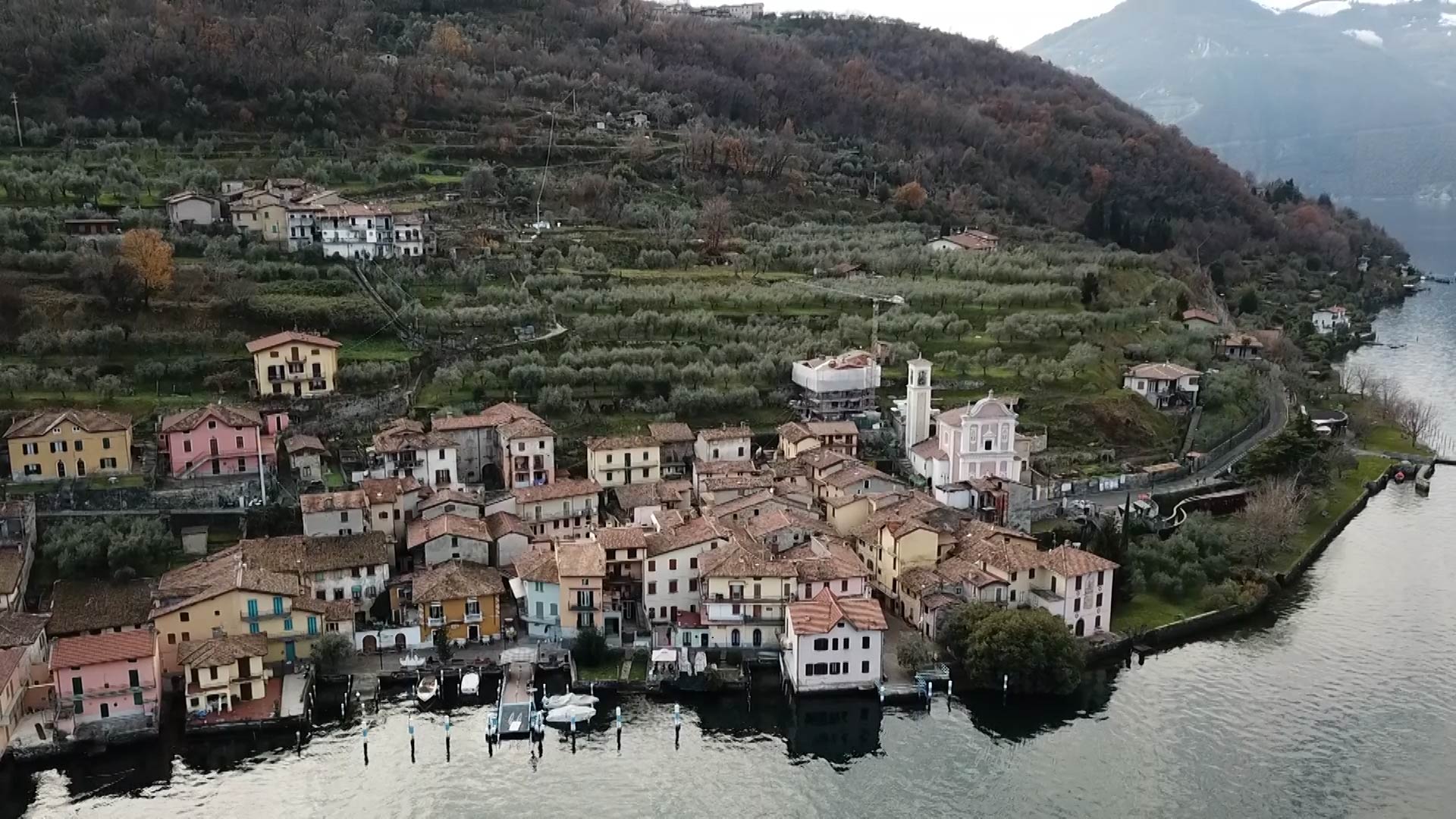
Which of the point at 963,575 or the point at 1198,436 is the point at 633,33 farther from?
the point at 963,575

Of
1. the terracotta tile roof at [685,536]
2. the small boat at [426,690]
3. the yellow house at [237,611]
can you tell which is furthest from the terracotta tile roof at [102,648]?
the terracotta tile roof at [685,536]

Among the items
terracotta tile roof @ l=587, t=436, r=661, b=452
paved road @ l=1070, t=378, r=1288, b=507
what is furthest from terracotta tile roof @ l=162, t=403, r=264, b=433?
paved road @ l=1070, t=378, r=1288, b=507

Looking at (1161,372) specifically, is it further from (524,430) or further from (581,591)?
(581,591)

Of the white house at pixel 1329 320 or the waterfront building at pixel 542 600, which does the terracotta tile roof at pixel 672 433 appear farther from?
the white house at pixel 1329 320

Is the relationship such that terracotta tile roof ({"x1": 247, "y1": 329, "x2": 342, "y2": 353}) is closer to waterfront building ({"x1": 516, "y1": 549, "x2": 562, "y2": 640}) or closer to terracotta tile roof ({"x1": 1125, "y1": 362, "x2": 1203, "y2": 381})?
waterfront building ({"x1": 516, "y1": 549, "x2": 562, "y2": 640})

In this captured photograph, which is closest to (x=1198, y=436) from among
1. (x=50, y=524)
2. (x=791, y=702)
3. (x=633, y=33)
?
(x=791, y=702)

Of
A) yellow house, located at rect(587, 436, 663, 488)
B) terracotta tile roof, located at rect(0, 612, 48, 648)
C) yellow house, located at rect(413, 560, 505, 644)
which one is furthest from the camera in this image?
yellow house, located at rect(587, 436, 663, 488)

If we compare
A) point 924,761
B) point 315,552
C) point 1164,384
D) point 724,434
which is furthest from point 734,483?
point 1164,384
